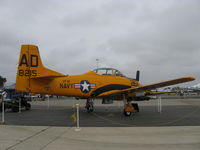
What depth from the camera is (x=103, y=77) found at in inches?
458

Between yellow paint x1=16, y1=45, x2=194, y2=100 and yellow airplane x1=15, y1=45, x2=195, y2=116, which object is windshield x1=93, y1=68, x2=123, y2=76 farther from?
yellow paint x1=16, y1=45, x2=194, y2=100

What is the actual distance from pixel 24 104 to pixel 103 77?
7.32m

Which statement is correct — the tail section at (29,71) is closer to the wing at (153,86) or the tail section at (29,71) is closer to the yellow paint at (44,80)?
the yellow paint at (44,80)

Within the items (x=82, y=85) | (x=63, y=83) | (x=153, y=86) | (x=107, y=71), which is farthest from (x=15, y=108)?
(x=153, y=86)

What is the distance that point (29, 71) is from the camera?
34.9ft

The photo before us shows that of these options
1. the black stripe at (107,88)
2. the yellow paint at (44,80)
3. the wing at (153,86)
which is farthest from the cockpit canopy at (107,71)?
the wing at (153,86)

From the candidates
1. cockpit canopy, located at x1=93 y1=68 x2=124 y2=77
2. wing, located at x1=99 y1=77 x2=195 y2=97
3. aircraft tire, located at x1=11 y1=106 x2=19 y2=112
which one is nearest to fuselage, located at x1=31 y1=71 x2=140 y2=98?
cockpit canopy, located at x1=93 y1=68 x2=124 y2=77

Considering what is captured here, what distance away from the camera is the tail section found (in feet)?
34.2

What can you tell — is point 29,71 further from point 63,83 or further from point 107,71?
point 107,71

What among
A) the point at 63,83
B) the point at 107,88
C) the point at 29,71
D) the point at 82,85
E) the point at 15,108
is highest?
the point at 29,71

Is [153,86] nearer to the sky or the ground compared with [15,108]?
nearer to the sky

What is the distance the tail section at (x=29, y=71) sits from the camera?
10438mm
